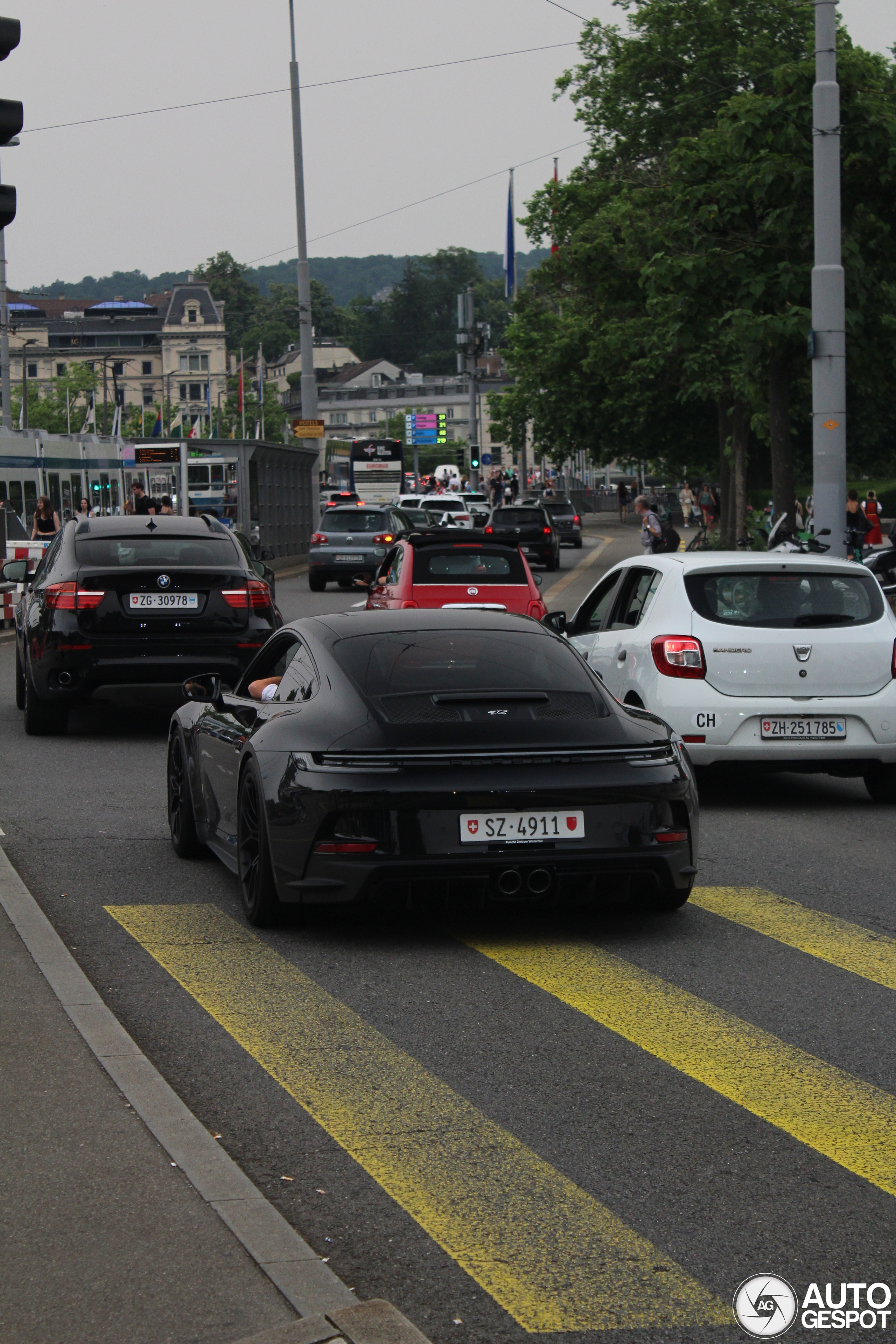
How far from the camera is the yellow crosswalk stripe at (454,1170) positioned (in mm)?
3592

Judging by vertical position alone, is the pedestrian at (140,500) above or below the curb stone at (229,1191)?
above

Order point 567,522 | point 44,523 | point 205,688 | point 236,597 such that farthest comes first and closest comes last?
point 567,522 → point 44,523 → point 236,597 → point 205,688

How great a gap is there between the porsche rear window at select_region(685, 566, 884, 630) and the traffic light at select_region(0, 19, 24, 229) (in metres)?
4.40

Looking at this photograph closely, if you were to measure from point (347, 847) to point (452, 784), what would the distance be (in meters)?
0.45

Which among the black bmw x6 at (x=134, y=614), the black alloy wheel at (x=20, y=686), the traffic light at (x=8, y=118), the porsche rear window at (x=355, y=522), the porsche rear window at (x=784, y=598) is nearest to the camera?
the traffic light at (x=8, y=118)

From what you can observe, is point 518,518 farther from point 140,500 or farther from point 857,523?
point 857,523

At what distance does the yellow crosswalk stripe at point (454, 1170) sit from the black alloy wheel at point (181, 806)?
2123 mm

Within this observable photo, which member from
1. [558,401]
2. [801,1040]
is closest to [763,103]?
[801,1040]

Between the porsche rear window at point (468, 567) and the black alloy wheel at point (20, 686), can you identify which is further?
the porsche rear window at point (468, 567)

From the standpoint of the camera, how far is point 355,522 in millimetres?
37281

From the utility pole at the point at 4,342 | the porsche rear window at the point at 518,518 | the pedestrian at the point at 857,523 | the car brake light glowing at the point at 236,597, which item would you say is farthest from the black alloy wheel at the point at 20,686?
the utility pole at the point at 4,342

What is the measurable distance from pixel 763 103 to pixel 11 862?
1538 centimetres

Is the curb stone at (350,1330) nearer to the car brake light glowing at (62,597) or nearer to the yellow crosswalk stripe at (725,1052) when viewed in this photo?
the yellow crosswalk stripe at (725,1052)

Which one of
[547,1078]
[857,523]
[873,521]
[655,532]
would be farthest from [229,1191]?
[873,521]
